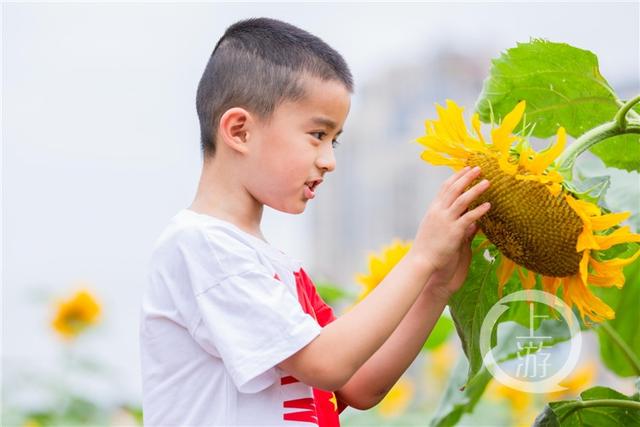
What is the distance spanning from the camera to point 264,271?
0.83m

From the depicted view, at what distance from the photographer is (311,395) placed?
871mm

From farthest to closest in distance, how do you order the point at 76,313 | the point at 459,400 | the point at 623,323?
1. the point at 76,313
2. the point at 623,323
3. the point at 459,400

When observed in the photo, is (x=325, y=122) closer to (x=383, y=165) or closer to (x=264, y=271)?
(x=264, y=271)

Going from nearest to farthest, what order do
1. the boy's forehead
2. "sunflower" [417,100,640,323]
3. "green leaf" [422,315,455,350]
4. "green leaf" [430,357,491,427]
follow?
"sunflower" [417,100,640,323], the boy's forehead, "green leaf" [430,357,491,427], "green leaf" [422,315,455,350]

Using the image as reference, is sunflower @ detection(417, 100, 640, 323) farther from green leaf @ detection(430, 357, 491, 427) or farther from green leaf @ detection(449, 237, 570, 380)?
green leaf @ detection(430, 357, 491, 427)

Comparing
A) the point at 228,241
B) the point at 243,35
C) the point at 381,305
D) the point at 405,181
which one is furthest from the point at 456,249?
the point at 405,181

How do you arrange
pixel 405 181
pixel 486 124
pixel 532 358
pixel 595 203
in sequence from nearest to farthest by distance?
pixel 595 203, pixel 486 124, pixel 532 358, pixel 405 181

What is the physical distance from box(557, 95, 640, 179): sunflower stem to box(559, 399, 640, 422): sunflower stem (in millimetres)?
236

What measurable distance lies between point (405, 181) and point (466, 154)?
14.6m

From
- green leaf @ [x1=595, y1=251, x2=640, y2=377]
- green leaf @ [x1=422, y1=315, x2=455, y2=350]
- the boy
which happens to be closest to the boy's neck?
the boy

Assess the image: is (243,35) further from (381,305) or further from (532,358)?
(532,358)

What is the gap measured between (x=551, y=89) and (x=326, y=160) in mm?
223

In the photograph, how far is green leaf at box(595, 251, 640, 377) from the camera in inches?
49.8

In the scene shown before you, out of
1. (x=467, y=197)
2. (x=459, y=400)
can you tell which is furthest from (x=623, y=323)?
(x=467, y=197)
